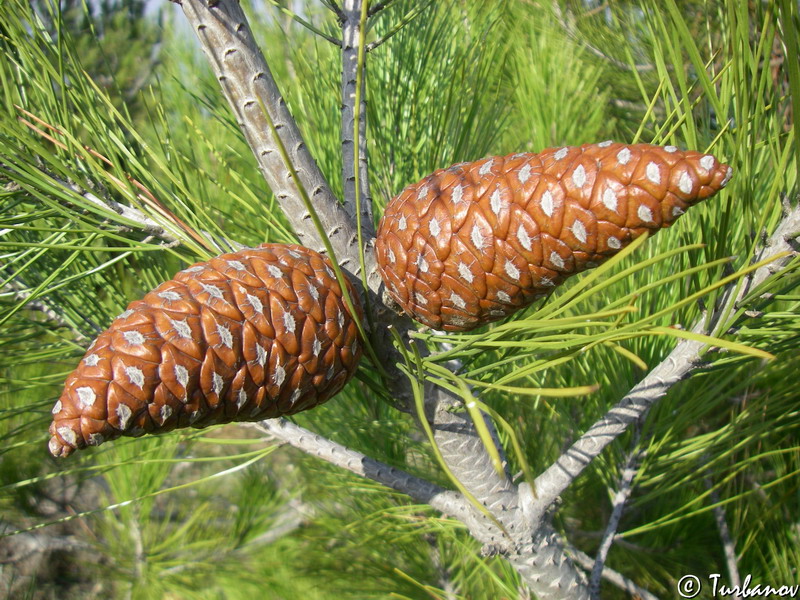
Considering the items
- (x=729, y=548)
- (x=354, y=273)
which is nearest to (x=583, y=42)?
(x=729, y=548)

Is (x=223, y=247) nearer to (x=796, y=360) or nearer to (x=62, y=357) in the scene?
(x=62, y=357)

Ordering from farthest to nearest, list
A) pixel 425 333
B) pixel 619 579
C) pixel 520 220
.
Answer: pixel 619 579 < pixel 425 333 < pixel 520 220

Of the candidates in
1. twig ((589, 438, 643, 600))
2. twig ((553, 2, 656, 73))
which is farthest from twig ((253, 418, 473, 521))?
twig ((553, 2, 656, 73))

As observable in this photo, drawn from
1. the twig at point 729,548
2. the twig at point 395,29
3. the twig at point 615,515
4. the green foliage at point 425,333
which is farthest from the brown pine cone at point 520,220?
the twig at point 729,548

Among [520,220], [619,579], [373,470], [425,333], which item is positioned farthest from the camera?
[619,579]

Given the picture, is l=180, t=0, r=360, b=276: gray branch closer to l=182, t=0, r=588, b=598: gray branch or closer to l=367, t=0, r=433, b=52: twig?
l=182, t=0, r=588, b=598: gray branch

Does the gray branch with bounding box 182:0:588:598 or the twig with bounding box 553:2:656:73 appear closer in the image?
the gray branch with bounding box 182:0:588:598

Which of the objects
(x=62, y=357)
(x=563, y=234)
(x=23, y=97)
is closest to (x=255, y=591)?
(x=62, y=357)

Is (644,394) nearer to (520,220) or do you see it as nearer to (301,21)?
(520,220)
